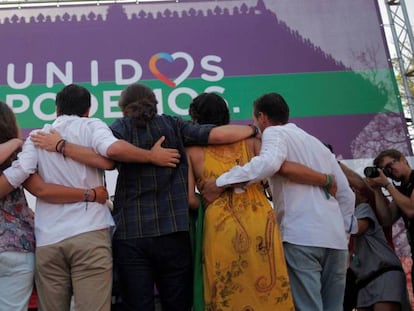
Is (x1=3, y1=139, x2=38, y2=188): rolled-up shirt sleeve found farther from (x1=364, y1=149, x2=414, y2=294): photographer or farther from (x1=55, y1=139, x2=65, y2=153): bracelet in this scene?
(x1=364, y1=149, x2=414, y2=294): photographer

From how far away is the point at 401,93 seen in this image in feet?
11.5

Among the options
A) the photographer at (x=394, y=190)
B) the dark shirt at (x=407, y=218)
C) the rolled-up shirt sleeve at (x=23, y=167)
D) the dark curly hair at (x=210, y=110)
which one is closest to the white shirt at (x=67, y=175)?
Result: the rolled-up shirt sleeve at (x=23, y=167)

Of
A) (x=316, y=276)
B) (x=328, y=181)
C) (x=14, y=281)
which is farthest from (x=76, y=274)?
(x=328, y=181)

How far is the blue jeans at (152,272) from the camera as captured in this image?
1.52m

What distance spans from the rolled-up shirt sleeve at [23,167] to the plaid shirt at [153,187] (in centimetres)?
29

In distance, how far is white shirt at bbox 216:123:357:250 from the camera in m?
1.61

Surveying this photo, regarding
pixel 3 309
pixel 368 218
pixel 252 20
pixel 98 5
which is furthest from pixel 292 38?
pixel 3 309

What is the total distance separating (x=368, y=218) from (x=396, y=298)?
0.39 metres

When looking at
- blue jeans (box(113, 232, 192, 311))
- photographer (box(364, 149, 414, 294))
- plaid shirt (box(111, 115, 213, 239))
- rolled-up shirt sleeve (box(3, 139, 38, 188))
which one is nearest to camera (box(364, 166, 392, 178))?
photographer (box(364, 149, 414, 294))

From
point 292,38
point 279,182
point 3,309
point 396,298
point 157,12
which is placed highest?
point 157,12

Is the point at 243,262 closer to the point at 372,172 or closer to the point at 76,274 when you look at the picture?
the point at 76,274

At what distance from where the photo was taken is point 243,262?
1544mm

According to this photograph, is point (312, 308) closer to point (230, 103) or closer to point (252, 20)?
point (230, 103)

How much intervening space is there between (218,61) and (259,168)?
78.9 inches
